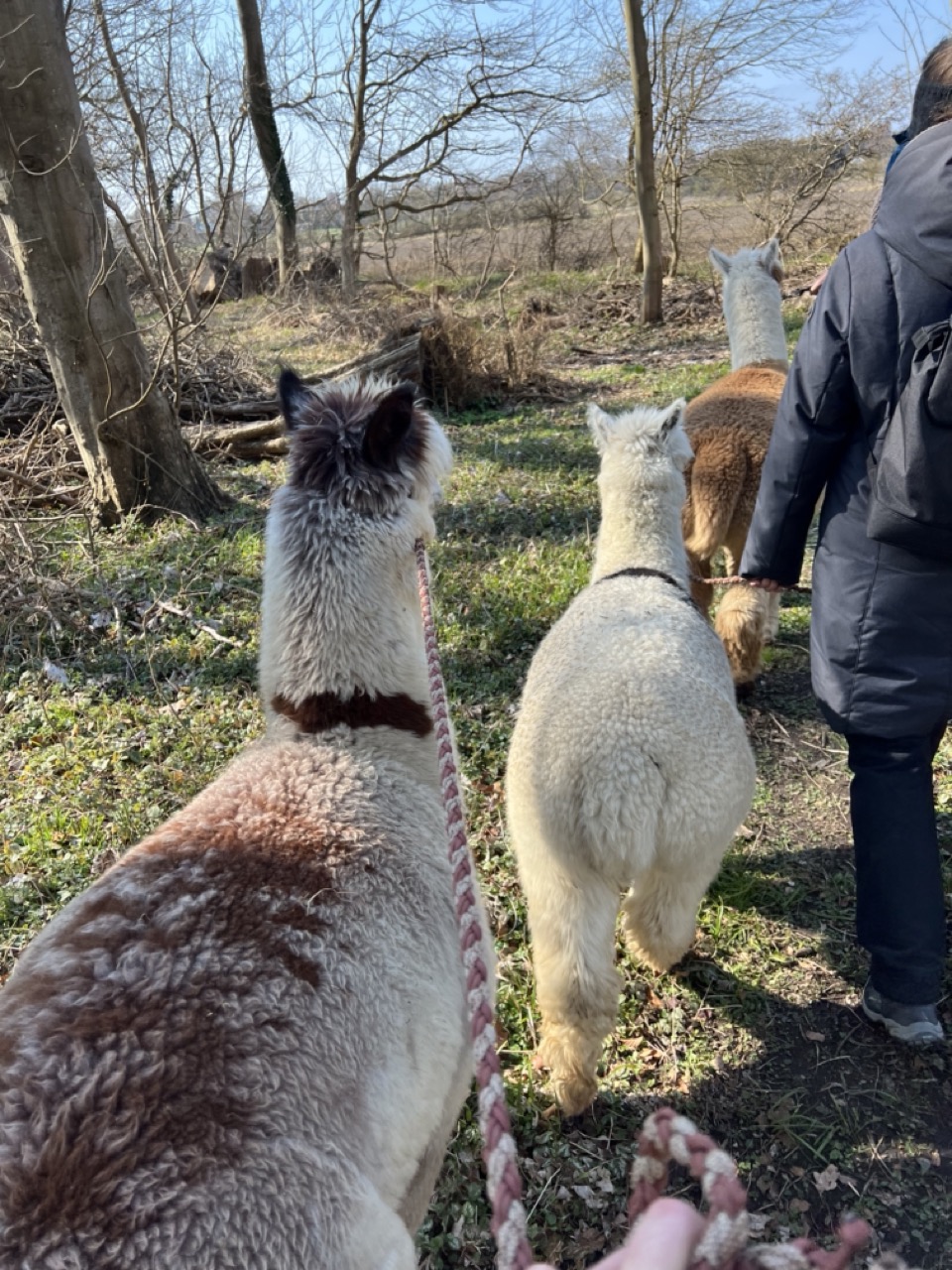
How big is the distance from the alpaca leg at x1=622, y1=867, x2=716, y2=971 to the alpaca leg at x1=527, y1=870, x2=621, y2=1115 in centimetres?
19

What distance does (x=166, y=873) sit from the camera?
1737mm

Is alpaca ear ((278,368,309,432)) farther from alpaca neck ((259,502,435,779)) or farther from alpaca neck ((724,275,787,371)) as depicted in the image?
alpaca neck ((724,275,787,371))

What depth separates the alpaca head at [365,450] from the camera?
2447 millimetres

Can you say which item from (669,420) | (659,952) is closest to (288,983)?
(659,952)

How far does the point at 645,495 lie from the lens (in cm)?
388

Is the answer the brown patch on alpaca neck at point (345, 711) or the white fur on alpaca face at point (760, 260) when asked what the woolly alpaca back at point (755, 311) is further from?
the brown patch on alpaca neck at point (345, 711)

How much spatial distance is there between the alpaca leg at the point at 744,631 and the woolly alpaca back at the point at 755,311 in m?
2.32

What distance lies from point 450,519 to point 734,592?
2698 mm

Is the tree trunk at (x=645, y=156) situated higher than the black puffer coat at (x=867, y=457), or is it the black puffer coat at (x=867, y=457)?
the tree trunk at (x=645, y=156)

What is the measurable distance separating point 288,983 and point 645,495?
2896mm

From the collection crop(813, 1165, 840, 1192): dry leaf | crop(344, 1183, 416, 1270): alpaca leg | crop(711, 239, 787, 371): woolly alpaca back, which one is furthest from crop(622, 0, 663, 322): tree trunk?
crop(344, 1183, 416, 1270): alpaca leg

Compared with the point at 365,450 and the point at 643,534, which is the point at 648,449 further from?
the point at 365,450

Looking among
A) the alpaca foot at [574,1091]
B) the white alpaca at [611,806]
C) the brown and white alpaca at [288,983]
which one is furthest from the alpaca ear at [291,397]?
the alpaca foot at [574,1091]

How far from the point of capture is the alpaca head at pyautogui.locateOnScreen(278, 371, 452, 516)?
245 cm
